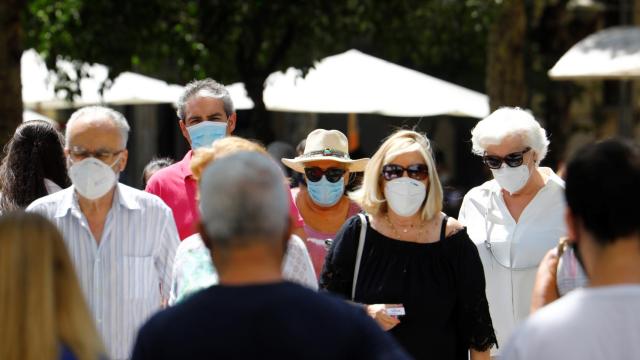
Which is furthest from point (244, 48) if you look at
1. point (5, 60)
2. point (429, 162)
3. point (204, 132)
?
point (429, 162)

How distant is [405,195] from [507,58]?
41.8ft

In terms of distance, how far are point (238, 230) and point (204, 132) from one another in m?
3.23

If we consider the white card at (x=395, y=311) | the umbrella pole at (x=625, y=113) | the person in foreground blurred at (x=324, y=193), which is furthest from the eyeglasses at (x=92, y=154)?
the umbrella pole at (x=625, y=113)

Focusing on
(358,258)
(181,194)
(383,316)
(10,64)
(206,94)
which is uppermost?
(10,64)

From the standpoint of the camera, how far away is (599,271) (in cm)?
314

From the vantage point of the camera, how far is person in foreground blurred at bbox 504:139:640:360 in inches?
120

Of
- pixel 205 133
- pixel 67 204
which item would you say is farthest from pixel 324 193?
pixel 67 204

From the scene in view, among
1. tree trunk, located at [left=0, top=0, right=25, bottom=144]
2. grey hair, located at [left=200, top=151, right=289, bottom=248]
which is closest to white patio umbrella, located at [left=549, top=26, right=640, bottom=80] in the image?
tree trunk, located at [left=0, top=0, right=25, bottom=144]

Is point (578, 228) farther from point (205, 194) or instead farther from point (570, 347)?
point (205, 194)

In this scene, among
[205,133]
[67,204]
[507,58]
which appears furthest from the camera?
[507,58]

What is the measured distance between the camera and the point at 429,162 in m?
5.23

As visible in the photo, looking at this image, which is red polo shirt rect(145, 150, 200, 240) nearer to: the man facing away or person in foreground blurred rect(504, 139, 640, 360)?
the man facing away

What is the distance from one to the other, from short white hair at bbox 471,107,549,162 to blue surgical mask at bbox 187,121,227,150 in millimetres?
1289

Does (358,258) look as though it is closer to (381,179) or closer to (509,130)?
(381,179)
